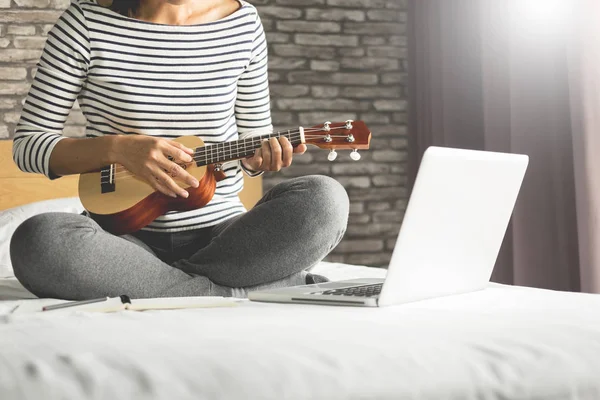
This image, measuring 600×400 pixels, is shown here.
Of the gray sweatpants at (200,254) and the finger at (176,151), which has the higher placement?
the finger at (176,151)

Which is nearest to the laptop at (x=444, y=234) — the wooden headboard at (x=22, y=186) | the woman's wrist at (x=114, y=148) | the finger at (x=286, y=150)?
the finger at (x=286, y=150)

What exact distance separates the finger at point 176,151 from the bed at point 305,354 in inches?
20.0

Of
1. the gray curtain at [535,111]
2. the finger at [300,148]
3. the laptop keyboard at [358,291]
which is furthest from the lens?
the gray curtain at [535,111]

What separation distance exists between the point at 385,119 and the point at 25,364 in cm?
297

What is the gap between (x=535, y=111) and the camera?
2.64 meters

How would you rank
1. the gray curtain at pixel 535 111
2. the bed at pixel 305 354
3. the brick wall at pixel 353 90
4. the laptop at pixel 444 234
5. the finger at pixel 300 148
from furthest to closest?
the brick wall at pixel 353 90 < the gray curtain at pixel 535 111 < the finger at pixel 300 148 < the laptop at pixel 444 234 < the bed at pixel 305 354

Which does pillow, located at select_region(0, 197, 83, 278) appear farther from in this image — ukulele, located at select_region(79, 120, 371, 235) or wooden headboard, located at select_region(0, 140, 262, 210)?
ukulele, located at select_region(79, 120, 371, 235)

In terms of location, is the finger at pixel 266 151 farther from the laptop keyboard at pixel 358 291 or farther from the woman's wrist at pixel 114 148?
the laptop keyboard at pixel 358 291

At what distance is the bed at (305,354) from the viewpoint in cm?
71

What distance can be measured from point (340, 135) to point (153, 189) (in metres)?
0.39

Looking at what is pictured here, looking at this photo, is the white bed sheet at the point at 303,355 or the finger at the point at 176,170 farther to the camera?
the finger at the point at 176,170

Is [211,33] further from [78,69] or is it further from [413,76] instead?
[413,76]

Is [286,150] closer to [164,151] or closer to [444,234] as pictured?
[164,151]

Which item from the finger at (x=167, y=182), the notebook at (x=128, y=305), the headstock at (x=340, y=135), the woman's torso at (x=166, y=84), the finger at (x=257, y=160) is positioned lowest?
the notebook at (x=128, y=305)
